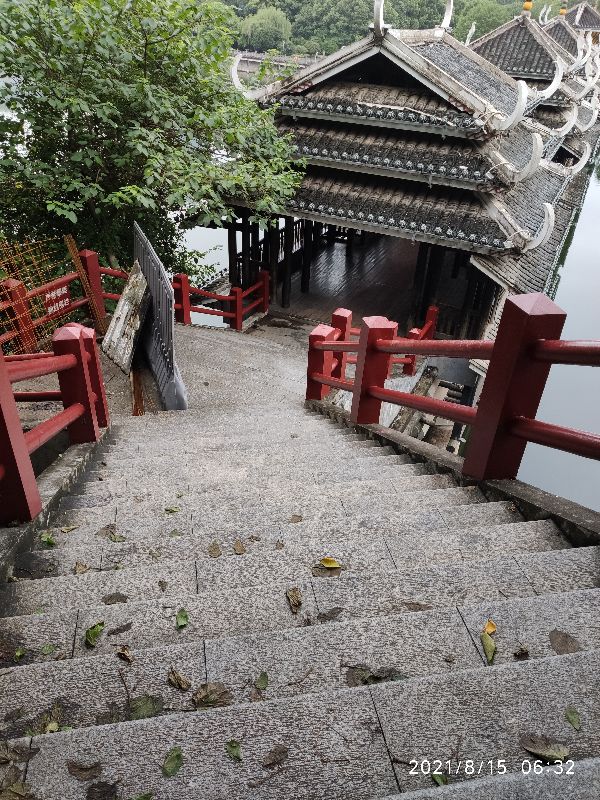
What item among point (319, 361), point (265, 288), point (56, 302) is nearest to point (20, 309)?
point (56, 302)

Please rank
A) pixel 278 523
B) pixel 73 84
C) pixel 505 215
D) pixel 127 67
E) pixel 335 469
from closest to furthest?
1. pixel 278 523
2. pixel 335 469
3. pixel 73 84
4. pixel 127 67
5. pixel 505 215

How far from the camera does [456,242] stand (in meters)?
10.4

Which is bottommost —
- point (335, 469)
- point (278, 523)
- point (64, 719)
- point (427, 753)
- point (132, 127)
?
point (335, 469)

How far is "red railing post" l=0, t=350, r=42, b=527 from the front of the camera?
2.53 meters

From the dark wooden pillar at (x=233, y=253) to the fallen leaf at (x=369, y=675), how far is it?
12.3m

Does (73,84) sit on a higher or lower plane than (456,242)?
higher

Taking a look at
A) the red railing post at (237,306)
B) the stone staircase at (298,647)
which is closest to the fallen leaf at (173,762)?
the stone staircase at (298,647)

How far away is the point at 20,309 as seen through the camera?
274 inches

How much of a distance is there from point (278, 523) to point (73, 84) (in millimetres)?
7490

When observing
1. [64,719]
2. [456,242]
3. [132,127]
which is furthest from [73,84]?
[64,719]

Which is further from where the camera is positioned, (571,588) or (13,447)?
(13,447)

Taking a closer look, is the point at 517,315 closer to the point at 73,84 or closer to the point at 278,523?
the point at 278,523

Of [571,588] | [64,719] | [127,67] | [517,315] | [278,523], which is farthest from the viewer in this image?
[127,67]

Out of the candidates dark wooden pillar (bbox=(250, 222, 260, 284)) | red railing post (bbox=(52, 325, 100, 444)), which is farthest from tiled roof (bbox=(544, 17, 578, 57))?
red railing post (bbox=(52, 325, 100, 444))
